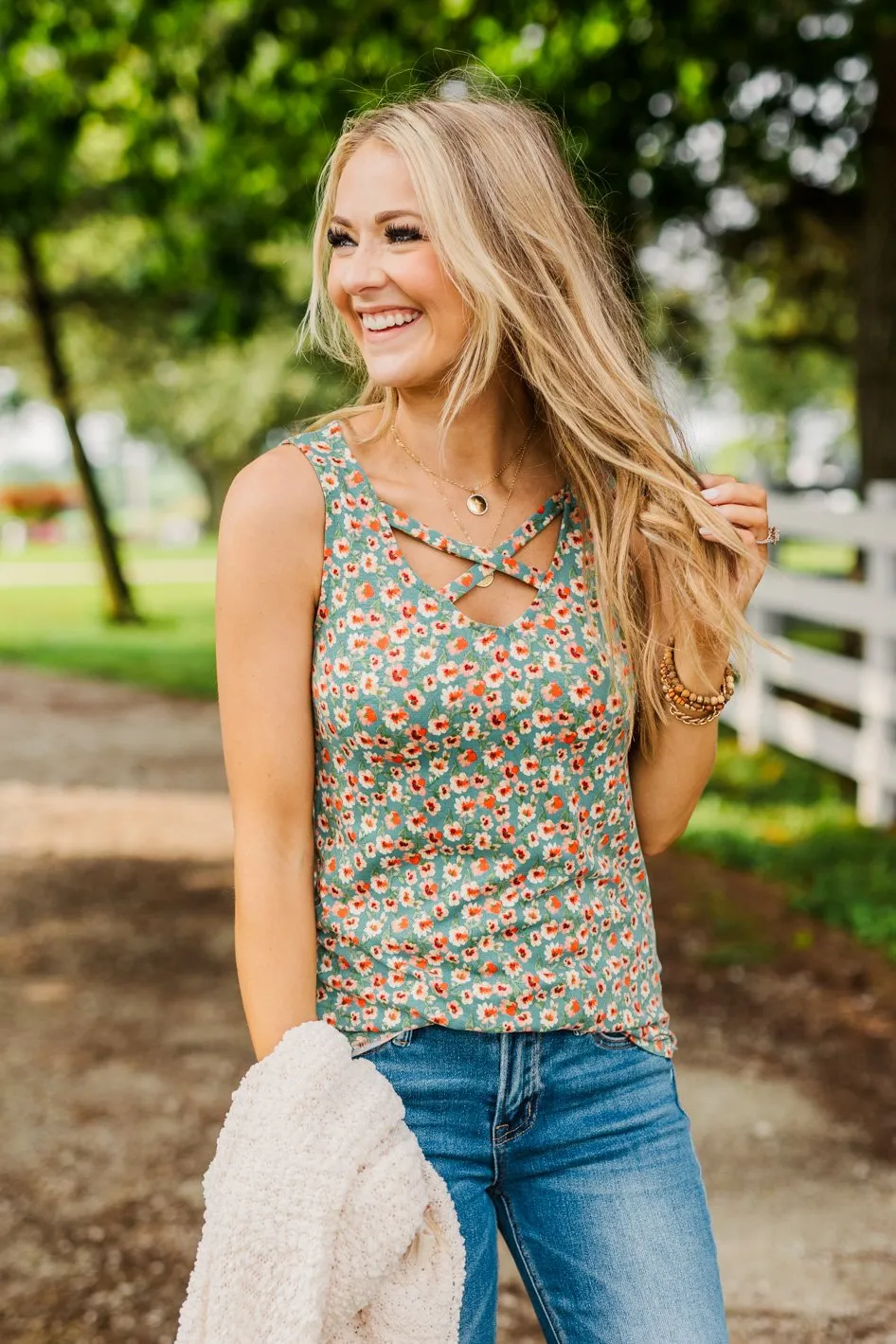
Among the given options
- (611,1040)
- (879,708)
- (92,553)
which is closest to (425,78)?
(879,708)

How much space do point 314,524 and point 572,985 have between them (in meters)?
0.70

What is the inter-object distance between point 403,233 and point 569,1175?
130 centimetres

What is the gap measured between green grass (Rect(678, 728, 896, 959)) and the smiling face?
4186 mm

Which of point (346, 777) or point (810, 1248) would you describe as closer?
point (346, 777)

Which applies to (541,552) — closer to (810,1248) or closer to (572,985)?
(572,985)

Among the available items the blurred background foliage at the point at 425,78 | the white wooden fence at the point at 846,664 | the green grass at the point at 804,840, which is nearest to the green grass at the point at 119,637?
the blurred background foliage at the point at 425,78

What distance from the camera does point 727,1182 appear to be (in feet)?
13.3

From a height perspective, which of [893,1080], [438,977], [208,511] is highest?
[438,977]

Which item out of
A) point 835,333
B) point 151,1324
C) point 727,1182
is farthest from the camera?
point 835,333

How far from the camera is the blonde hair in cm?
212

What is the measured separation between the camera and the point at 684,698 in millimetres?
2256

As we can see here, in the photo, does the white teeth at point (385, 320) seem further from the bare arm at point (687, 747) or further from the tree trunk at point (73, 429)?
the tree trunk at point (73, 429)

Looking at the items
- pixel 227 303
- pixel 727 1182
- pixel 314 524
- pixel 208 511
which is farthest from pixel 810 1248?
pixel 208 511

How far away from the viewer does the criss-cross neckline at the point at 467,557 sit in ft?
6.86
